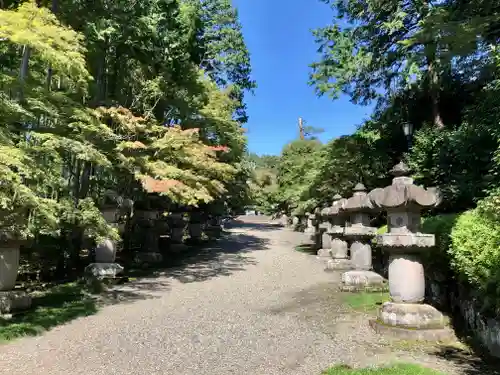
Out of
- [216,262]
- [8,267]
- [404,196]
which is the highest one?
[404,196]

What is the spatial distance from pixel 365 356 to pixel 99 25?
867cm

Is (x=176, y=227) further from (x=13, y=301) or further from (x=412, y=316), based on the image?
(x=412, y=316)

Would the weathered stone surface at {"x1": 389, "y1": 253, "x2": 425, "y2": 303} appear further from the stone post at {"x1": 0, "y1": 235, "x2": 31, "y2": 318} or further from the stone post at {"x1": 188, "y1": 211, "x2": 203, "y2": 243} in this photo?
the stone post at {"x1": 188, "y1": 211, "x2": 203, "y2": 243}

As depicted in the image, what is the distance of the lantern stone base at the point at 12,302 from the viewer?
20.5ft

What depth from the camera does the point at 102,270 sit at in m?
9.47

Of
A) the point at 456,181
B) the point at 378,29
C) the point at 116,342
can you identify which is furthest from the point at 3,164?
the point at 378,29

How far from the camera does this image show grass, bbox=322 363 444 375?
395cm

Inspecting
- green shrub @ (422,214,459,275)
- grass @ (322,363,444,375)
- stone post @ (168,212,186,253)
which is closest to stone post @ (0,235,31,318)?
grass @ (322,363,444,375)

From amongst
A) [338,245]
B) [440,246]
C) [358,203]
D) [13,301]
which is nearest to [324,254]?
[338,245]

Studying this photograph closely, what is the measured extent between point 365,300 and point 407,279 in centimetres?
231

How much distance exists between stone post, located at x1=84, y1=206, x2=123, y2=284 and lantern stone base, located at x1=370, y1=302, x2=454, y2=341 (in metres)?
6.48

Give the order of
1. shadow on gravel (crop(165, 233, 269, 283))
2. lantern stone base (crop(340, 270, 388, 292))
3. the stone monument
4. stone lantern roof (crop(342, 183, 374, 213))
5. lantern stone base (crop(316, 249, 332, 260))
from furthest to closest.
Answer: lantern stone base (crop(316, 249, 332, 260))
the stone monument
shadow on gravel (crop(165, 233, 269, 283))
stone lantern roof (crop(342, 183, 374, 213))
lantern stone base (crop(340, 270, 388, 292))

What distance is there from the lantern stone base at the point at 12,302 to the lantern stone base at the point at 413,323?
18.8 ft

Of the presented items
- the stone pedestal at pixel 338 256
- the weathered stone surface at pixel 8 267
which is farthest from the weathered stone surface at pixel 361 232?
the weathered stone surface at pixel 8 267
